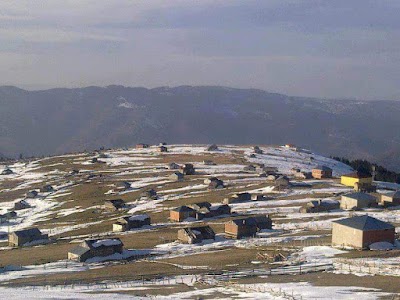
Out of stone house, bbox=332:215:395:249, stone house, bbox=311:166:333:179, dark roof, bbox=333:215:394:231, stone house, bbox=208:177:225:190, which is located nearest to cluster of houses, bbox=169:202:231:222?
stone house, bbox=208:177:225:190

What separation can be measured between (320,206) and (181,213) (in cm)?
2297

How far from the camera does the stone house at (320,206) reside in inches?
3720

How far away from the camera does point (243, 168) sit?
168 m

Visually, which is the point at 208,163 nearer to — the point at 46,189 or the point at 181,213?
the point at 46,189

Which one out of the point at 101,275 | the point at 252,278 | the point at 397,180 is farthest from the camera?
the point at 397,180

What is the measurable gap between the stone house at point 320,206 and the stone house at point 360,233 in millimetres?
27677

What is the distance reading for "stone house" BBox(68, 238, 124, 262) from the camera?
2650 inches

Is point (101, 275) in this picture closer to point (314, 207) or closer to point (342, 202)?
point (314, 207)

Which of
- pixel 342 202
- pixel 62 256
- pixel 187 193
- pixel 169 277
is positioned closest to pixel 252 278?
pixel 169 277

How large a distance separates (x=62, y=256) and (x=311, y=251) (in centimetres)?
3005

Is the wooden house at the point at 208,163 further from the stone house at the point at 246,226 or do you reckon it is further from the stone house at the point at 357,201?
the stone house at the point at 246,226

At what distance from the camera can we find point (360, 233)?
63781 mm

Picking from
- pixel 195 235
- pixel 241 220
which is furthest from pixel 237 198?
pixel 195 235

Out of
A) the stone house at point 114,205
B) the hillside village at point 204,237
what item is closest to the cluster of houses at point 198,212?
the hillside village at point 204,237
